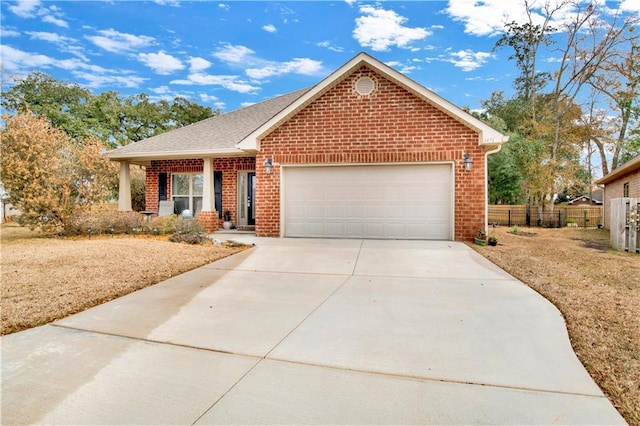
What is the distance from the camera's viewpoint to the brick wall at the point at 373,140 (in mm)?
9805

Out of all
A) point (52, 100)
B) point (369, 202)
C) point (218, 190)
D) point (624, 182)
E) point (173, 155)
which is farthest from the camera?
point (52, 100)

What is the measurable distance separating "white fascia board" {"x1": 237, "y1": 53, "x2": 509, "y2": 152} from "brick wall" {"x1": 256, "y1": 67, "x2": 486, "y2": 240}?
0.63 feet

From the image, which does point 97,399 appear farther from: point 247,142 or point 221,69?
point 221,69

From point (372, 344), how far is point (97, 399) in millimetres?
2240

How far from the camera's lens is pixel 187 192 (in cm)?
1412

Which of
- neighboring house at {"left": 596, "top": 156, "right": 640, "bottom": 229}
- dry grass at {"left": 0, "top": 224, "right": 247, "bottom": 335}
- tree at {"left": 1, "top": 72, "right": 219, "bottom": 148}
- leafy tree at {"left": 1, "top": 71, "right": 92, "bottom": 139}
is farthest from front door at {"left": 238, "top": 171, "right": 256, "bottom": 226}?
leafy tree at {"left": 1, "top": 71, "right": 92, "bottom": 139}

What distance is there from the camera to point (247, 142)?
1077 cm

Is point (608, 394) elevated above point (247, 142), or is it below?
below

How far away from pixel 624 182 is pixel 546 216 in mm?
4206

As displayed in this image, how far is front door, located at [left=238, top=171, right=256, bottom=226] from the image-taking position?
43.9 ft

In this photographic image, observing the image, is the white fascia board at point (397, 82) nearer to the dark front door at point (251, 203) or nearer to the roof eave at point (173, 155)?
the roof eave at point (173, 155)

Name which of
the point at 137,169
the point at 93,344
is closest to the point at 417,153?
the point at 93,344

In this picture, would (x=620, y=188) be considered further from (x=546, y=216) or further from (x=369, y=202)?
(x=369, y=202)

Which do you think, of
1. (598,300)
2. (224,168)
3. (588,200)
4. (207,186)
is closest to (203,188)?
(207,186)
